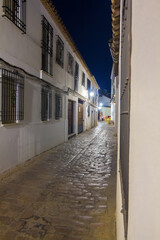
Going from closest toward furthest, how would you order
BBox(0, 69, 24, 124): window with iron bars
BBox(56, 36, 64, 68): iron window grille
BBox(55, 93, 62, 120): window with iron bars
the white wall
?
the white wall, BBox(0, 69, 24, 124): window with iron bars, BBox(55, 93, 62, 120): window with iron bars, BBox(56, 36, 64, 68): iron window grille

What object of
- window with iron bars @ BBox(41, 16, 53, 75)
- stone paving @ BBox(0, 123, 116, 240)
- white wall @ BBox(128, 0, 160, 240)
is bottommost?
stone paving @ BBox(0, 123, 116, 240)

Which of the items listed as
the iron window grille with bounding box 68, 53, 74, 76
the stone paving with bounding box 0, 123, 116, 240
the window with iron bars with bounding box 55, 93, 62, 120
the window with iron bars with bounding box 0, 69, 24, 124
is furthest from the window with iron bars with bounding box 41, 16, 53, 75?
the stone paving with bounding box 0, 123, 116, 240

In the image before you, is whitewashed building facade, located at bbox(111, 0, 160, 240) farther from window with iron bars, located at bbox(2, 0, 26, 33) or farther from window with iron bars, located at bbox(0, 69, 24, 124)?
window with iron bars, located at bbox(2, 0, 26, 33)

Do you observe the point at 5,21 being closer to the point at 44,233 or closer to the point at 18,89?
the point at 18,89

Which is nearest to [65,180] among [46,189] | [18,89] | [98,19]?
[46,189]

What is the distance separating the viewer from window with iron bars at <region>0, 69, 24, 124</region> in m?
5.44

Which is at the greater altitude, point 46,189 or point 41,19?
point 41,19

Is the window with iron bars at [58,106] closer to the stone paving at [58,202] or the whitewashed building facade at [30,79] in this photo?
the whitewashed building facade at [30,79]

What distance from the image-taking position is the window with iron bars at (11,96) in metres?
5.44

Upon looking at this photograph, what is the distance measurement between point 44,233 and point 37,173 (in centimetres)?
295

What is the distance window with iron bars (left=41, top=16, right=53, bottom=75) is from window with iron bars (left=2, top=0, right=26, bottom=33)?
166cm

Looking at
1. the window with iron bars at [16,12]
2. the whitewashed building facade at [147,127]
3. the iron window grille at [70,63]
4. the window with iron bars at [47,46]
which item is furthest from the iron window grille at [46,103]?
the whitewashed building facade at [147,127]

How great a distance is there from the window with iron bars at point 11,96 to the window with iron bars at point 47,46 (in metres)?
2.63

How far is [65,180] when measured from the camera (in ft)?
17.5
